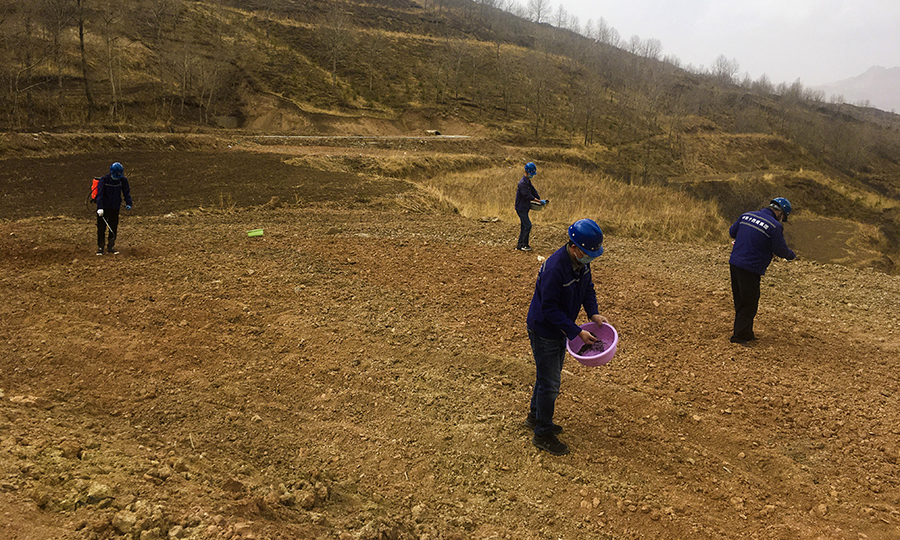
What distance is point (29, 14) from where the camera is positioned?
2830 cm

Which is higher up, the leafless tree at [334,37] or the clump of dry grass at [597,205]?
the leafless tree at [334,37]

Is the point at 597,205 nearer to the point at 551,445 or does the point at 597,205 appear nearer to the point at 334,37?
the point at 551,445

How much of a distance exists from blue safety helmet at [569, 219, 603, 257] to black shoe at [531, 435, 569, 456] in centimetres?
158

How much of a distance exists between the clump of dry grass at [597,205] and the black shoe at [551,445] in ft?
34.9

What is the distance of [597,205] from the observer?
18.7 m

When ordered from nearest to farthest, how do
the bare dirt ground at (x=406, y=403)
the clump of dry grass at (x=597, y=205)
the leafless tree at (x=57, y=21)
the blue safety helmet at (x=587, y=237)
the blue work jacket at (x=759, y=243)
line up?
the bare dirt ground at (x=406, y=403)
the blue safety helmet at (x=587, y=237)
the blue work jacket at (x=759, y=243)
the clump of dry grass at (x=597, y=205)
the leafless tree at (x=57, y=21)

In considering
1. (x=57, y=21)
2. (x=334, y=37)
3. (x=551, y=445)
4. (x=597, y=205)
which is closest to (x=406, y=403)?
(x=551, y=445)

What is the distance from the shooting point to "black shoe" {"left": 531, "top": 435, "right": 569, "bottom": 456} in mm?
4156

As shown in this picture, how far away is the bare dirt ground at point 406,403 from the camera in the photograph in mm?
3297

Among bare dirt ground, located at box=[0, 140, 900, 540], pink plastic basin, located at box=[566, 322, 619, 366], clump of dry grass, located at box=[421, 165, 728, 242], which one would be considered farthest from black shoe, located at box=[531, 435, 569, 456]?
clump of dry grass, located at box=[421, 165, 728, 242]

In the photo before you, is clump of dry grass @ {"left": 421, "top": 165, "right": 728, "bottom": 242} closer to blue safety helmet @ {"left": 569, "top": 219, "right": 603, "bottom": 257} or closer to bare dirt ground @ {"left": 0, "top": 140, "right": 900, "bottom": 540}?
bare dirt ground @ {"left": 0, "top": 140, "right": 900, "bottom": 540}

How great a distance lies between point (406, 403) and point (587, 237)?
91.4 inches

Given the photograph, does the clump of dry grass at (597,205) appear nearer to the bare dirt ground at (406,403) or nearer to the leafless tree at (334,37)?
the bare dirt ground at (406,403)

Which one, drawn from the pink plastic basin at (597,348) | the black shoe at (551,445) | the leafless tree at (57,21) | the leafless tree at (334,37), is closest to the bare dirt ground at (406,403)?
the black shoe at (551,445)
